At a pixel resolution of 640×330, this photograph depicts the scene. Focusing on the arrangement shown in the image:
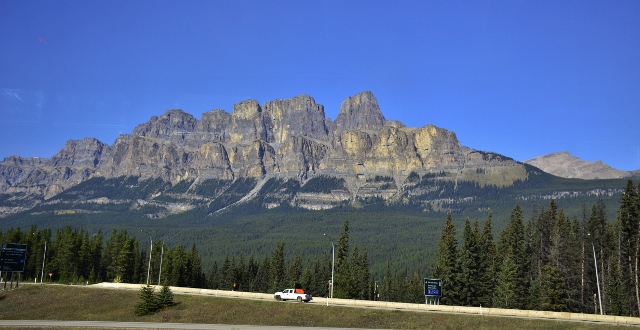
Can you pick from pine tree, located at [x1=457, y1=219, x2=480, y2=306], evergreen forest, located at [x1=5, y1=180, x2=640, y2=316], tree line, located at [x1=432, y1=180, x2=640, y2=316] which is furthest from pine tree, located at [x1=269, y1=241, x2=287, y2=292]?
pine tree, located at [x1=457, y1=219, x2=480, y2=306]

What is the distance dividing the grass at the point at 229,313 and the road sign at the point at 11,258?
516 centimetres

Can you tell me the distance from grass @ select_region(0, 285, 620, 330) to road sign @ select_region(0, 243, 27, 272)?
516 cm

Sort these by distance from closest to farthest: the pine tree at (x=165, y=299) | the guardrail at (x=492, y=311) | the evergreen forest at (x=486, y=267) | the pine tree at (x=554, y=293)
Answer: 1. the guardrail at (x=492, y=311)
2. the pine tree at (x=165, y=299)
3. the pine tree at (x=554, y=293)
4. the evergreen forest at (x=486, y=267)

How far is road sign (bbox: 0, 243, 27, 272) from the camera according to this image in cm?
9294

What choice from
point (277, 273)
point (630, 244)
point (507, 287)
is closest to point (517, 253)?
point (507, 287)

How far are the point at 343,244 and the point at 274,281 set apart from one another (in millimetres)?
26291

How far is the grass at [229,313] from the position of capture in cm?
6269

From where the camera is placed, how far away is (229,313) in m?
71.4

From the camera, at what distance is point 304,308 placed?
234 ft

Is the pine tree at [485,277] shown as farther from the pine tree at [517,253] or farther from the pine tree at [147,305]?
the pine tree at [147,305]

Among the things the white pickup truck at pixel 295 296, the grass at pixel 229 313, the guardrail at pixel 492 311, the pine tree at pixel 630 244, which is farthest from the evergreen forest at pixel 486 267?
the guardrail at pixel 492 311

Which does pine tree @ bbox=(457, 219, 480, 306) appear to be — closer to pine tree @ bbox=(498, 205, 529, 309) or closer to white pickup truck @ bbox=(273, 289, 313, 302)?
pine tree @ bbox=(498, 205, 529, 309)

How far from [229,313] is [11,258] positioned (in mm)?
41862

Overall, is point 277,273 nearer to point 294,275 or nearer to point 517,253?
point 294,275
